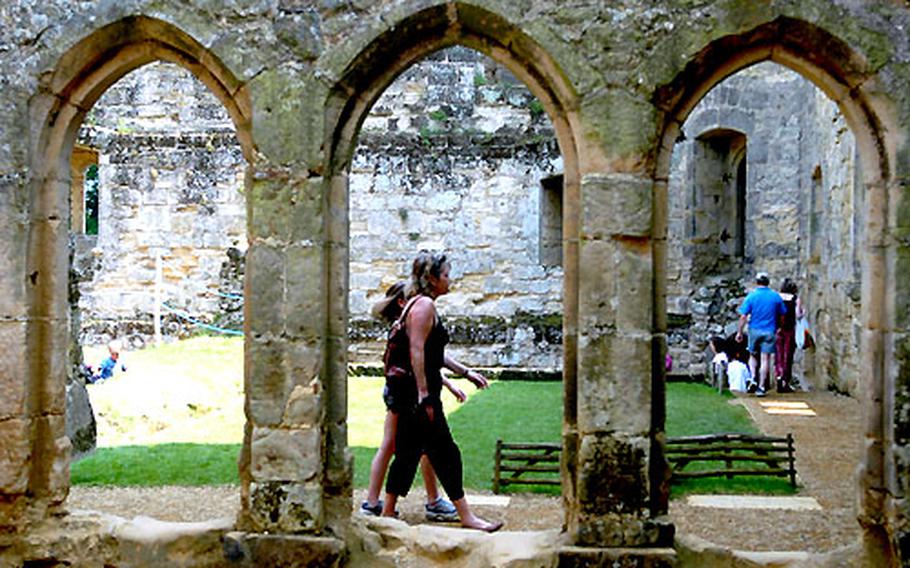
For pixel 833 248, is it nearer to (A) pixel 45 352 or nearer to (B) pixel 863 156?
(B) pixel 863 156

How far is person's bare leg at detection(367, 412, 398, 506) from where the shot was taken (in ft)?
19.7

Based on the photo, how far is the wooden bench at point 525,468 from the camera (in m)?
6.98

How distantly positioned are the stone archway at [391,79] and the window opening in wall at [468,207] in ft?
29.3

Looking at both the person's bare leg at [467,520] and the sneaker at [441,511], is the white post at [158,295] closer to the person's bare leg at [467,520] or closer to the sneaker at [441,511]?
the sneaker at [441,511]

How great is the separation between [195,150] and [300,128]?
34.4 feet

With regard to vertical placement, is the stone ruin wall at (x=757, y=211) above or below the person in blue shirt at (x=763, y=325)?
above

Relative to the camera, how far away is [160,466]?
789 cm

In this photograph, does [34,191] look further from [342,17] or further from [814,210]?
[814,210]

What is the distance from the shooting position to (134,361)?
476 inches

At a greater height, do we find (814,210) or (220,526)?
(814,210)

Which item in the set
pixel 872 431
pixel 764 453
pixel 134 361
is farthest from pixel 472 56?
pixel 872 431

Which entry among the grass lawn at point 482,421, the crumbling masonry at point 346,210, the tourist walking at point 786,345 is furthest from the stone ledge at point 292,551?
the tourist walking at point 786,345

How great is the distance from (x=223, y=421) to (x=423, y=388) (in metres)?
4.61

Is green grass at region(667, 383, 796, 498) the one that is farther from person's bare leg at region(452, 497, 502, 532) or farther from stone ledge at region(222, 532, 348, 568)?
stone ledge at region(222, 532, 348, 568)
